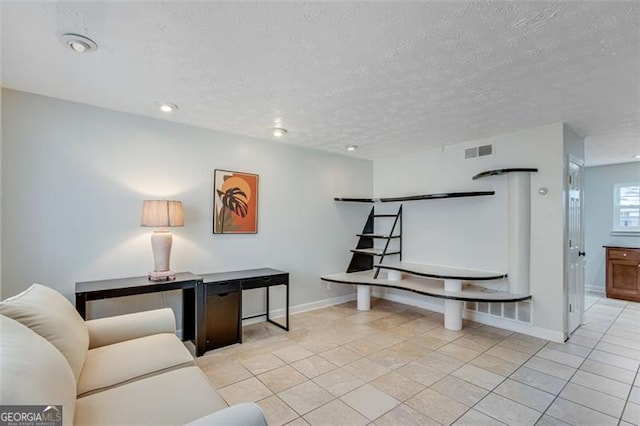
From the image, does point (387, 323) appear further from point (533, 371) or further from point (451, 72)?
point (451, 72)

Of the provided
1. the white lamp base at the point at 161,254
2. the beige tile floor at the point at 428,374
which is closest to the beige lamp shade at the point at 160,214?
the white lamp base at the point at 161,254

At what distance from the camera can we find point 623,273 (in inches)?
208

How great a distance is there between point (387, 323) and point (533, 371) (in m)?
1.69

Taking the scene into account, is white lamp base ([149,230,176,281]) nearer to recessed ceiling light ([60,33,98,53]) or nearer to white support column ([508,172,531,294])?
recessed ceiling light ([60,33,98,53])

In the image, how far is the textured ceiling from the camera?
1.62 meters

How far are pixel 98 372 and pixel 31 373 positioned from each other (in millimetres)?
740

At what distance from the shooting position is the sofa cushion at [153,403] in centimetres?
131

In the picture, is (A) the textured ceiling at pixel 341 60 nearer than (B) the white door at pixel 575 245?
Yes

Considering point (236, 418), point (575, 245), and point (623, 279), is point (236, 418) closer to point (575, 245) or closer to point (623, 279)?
point (575, 245)

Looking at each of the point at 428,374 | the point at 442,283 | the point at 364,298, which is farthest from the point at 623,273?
the point at 428,374

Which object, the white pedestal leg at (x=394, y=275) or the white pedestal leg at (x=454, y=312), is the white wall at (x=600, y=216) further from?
the white pedestal leg at (x=394, y=275)

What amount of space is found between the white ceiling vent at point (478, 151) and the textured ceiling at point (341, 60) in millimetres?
618

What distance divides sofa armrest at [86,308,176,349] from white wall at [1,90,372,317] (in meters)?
1.03

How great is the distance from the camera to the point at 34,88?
8.58ft
